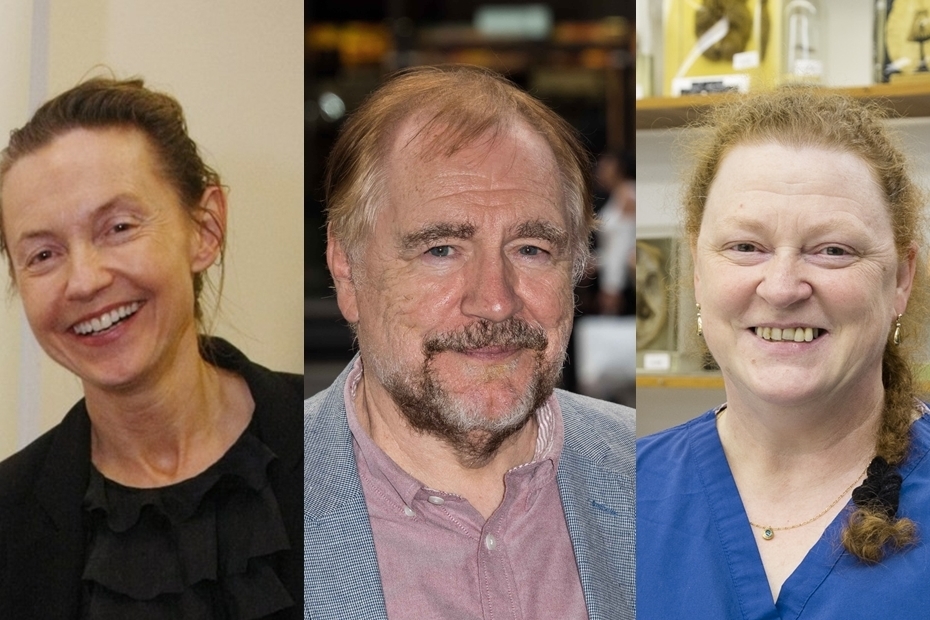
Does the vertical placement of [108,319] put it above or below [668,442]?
above

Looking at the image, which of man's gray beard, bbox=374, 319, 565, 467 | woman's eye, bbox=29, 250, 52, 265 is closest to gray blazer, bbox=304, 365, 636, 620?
man's gray beard, bbox=374, 319, 565, 467

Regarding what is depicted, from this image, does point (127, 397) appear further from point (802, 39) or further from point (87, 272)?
point (802, 39)

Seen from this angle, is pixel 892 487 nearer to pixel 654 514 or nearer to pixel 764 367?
pixel 764 367

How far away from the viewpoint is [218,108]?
66.6 inches

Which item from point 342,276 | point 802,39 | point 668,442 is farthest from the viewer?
point 802,39

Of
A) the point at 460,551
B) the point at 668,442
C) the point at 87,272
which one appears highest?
the point at 87,272

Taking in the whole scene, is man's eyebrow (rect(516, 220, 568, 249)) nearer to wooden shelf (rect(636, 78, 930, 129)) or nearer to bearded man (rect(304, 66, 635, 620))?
bearded man (rect(304, 66, 635, 620))

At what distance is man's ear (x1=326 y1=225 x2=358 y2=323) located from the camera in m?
1.69

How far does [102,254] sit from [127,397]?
9.7 inches

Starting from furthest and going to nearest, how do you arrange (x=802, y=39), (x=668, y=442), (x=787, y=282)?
(x=802, y=39) → (x=668, y=442) → (x=787, y=282)

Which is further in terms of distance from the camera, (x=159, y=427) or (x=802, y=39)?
(x=802, y=39)

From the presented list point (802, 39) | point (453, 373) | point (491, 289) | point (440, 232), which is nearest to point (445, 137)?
point (440, 232)

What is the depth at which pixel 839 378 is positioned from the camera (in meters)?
1.62

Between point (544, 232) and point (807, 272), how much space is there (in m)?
0.43
